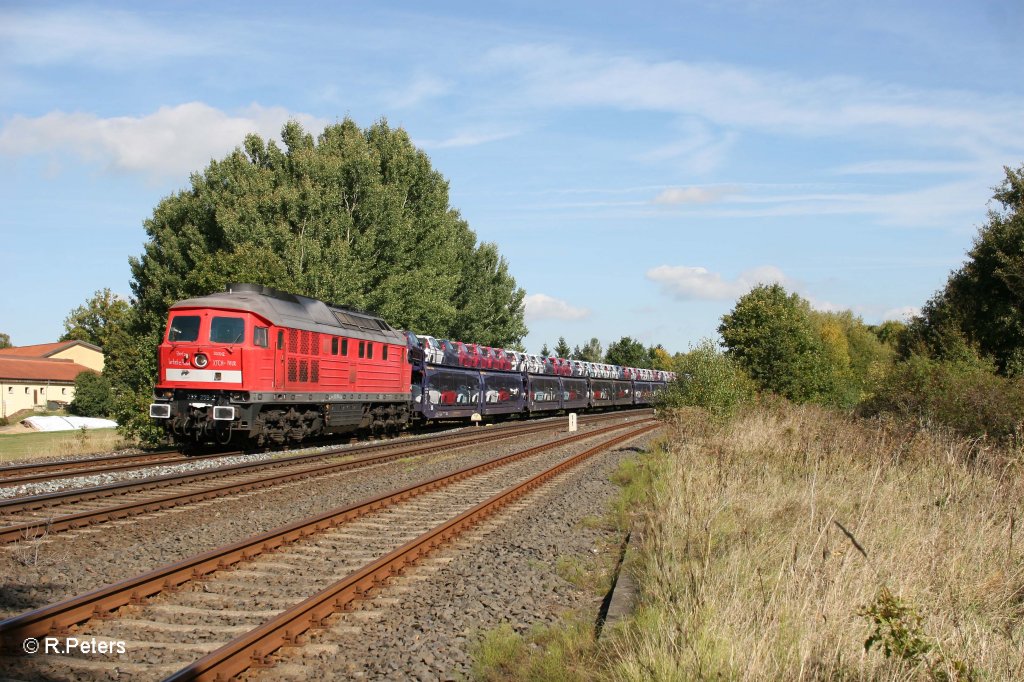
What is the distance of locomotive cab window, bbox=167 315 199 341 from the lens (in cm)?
1905

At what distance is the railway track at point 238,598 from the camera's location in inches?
221

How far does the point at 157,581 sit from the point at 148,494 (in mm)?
6529

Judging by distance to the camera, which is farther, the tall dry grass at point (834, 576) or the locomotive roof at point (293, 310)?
the locomotive roof at point (293, 310)

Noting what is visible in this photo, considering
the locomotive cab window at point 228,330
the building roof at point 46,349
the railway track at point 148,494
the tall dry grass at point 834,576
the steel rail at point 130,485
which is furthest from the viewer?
the building roof at point 46,349

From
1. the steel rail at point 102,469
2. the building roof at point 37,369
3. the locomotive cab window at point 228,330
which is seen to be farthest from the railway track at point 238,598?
the building roof at point 37,369

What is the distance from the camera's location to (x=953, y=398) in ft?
58.3

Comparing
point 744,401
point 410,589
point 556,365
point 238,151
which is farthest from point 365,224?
point 410,589

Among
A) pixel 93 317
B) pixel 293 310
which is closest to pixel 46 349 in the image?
pixel 93 317

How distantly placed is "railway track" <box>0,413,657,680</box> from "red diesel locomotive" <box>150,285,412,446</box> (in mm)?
8099

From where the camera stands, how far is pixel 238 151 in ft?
153

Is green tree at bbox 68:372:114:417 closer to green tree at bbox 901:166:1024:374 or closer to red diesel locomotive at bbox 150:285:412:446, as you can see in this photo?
red diesel locomotive at bbox 150:285:412:446

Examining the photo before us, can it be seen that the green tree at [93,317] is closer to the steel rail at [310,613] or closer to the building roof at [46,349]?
the building roof at [46,349]

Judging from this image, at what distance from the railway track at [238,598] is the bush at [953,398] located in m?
9.28

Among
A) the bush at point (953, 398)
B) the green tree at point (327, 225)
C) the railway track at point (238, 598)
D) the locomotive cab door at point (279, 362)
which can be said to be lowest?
the railway track at point (238, 598)
